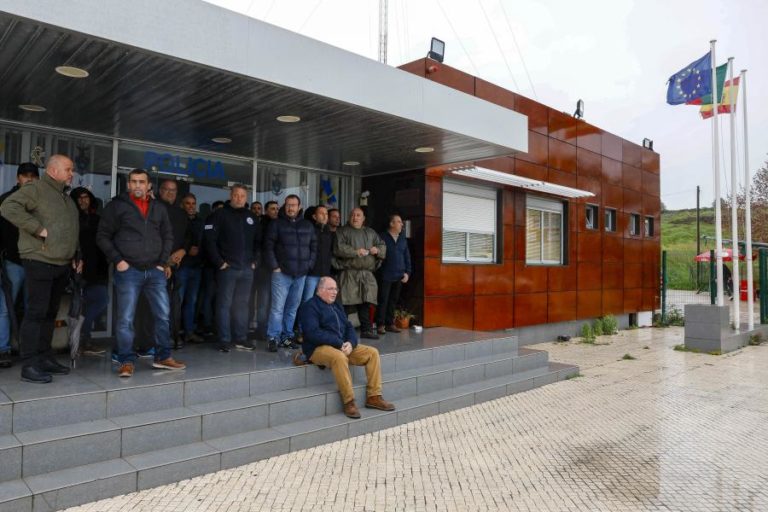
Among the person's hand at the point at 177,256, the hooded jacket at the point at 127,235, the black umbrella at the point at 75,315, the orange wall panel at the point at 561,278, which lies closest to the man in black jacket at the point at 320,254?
the person's hand at the point at 177,256

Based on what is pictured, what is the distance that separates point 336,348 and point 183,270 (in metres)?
2.40

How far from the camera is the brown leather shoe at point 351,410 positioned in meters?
5.08

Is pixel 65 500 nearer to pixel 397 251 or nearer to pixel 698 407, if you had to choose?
pixel 397 251

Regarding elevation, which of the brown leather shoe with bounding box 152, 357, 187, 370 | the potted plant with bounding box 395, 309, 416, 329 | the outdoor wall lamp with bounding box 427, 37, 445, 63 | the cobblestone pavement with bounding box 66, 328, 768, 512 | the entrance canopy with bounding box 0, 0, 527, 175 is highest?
the outdoor wall lamp with bounding box 427, 37, 445, 63

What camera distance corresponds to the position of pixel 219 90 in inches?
205

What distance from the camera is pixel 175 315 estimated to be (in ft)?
20.3

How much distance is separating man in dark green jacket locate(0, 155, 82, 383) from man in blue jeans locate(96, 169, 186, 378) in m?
0.31

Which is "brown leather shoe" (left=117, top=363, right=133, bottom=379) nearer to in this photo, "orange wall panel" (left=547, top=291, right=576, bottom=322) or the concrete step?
the concrete step

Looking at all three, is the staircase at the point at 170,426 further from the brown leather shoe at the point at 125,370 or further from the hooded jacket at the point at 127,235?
the hooded jacket at the point at 127,235

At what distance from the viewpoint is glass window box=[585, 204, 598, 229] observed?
13330 mm

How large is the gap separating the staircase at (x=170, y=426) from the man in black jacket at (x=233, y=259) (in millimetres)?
1256

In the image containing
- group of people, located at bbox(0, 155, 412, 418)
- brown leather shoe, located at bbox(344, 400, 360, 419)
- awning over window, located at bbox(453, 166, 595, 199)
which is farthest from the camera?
awning over window, located at bbox(453, 166, 595, 199)

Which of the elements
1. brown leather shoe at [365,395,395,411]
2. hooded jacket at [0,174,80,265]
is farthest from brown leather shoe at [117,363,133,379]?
brown leather shoe at [365,395,395,411]

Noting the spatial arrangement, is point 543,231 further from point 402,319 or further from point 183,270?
point 183,270
